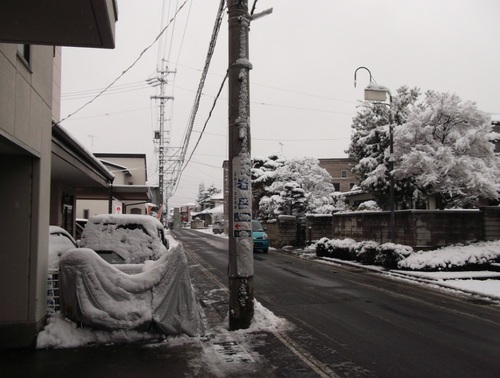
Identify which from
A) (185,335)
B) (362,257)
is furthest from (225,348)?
(362,257)

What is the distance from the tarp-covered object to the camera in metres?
6.48

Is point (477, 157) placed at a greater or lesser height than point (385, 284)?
greater

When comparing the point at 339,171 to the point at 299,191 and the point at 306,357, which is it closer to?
the point at 299,191

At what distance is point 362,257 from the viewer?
18.4m

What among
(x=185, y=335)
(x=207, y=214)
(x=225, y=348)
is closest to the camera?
(x=225, y=348)

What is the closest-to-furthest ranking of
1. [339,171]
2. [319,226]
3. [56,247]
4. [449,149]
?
[56,247] < [449,149] < [319,226] < [339,171]

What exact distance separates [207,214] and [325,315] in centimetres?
9209

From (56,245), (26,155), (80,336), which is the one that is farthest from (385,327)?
(56,245)

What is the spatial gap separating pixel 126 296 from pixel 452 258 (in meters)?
12.0

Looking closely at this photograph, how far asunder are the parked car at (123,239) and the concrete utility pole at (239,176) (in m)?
3.30

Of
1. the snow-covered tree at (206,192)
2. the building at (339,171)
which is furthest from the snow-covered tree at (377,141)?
the snow-covered tree at (206,192)

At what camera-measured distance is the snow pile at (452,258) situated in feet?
49.4

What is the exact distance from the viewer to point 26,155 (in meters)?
6.54

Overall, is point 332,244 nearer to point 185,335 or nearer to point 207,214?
point 185,335
